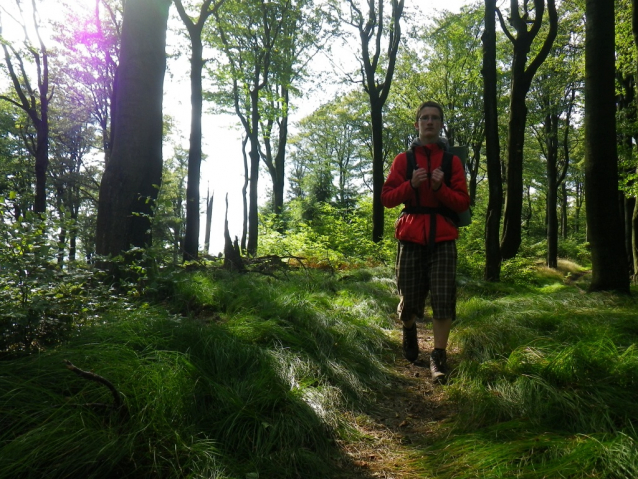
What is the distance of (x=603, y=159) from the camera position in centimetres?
500

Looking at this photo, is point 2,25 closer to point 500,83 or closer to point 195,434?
point 195,434

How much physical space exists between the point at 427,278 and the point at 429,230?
479 millimetres

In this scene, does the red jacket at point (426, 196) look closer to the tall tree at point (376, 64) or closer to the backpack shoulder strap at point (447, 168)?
the backpack shoulder strap at point (447, 168)

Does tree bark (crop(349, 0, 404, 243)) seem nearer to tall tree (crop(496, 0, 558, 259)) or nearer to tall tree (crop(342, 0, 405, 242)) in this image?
tall tree (crop(342, 0, 405, 242))

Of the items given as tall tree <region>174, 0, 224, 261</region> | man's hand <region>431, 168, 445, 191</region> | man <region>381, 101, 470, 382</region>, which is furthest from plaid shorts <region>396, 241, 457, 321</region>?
tall tree <region>174, 0, 224, 261</region>

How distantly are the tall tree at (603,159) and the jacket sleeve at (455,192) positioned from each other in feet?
9.35

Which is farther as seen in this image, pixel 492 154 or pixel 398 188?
pixel 492 154

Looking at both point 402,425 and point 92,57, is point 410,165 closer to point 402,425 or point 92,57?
point 402,425

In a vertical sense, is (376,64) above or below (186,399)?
above

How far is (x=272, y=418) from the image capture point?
211 centimetres

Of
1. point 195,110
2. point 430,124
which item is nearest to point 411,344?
point 430,124

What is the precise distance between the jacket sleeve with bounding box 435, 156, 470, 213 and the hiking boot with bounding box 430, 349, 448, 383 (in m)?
1.24

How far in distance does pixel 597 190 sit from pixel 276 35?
14.3 meters

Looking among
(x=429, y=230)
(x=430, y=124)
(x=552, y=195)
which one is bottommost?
(x=429, y=230)
